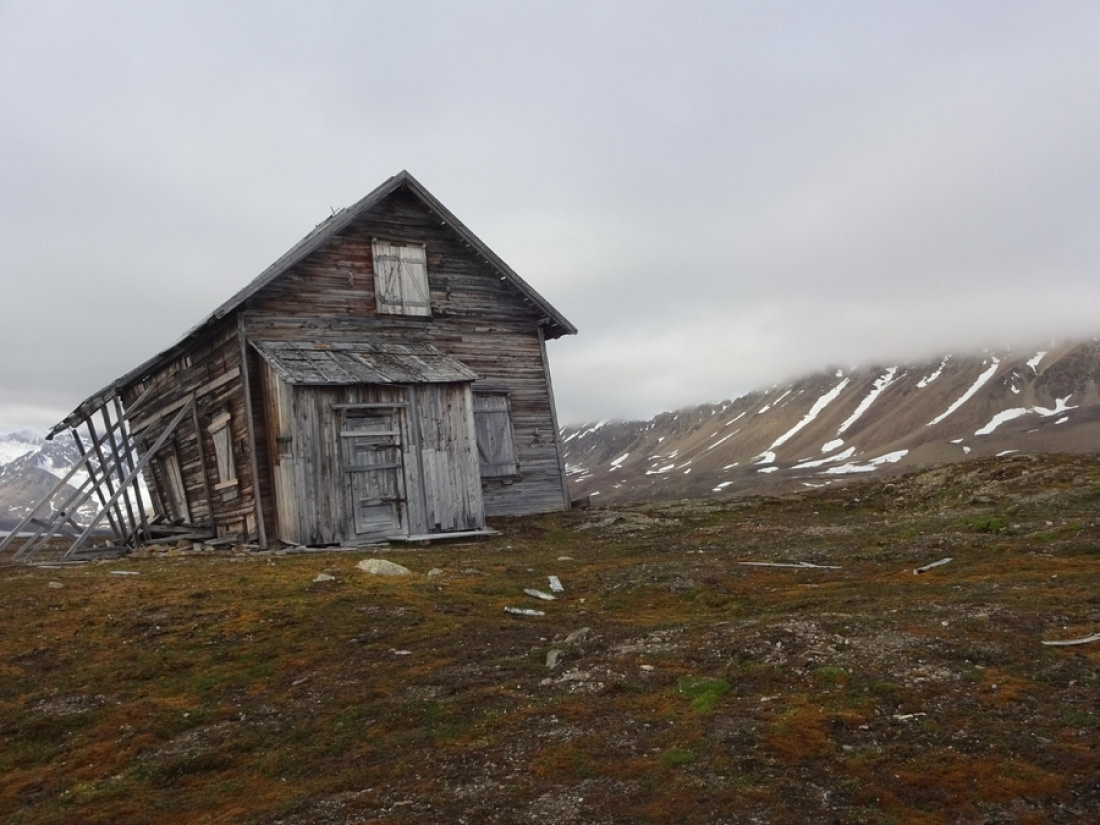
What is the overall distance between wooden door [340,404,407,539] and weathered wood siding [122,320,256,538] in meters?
3.07

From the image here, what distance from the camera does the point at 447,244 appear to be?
2553 centimetres

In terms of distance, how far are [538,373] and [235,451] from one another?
9539 millimetres

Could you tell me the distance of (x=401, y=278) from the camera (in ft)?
79.9

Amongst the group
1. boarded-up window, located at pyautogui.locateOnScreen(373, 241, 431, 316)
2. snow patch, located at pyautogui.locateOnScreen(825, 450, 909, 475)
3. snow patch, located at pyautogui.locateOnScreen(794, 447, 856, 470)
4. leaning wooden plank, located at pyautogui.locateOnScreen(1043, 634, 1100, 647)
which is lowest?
snow patch, located at pyautogui.locateOnScreen(825, 450, 909, 475)

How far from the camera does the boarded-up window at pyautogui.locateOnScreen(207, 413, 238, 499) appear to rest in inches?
880

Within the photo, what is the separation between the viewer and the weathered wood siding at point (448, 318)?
22.8 meters

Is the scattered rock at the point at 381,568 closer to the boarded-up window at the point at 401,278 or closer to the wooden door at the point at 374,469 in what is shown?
the wooden door at the point at 374,469

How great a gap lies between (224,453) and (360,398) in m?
5.35

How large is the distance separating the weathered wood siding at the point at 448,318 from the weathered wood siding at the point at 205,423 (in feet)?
6.32

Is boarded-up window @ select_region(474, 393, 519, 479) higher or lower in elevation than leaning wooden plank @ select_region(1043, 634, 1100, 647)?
higher

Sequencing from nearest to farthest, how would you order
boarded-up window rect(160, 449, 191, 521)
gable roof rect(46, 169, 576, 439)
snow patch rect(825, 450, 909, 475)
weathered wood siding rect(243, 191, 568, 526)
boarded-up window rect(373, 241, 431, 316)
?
gable roof rect(46, 169, 576, 439) < weathered wood siding rect(243, 191, 568, 526) < boarded-up window rect(373, 241, 431, 316) < boarded-up window rect(160, 449, 191, 521) < snow patch rect(825, 450, 909, 475)

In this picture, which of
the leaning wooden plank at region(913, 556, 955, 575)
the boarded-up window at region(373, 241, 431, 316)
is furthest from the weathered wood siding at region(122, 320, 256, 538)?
the leaning wooden plank at region(913, 556, 955, 575)

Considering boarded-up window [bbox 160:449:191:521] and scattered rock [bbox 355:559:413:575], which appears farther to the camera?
boarded-up window [bbox 160:449:191:521]

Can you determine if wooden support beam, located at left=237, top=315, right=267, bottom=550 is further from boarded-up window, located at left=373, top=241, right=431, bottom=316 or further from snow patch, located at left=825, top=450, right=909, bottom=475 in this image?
snow patch, located at left=825, top=450, right=909, bottom=475
